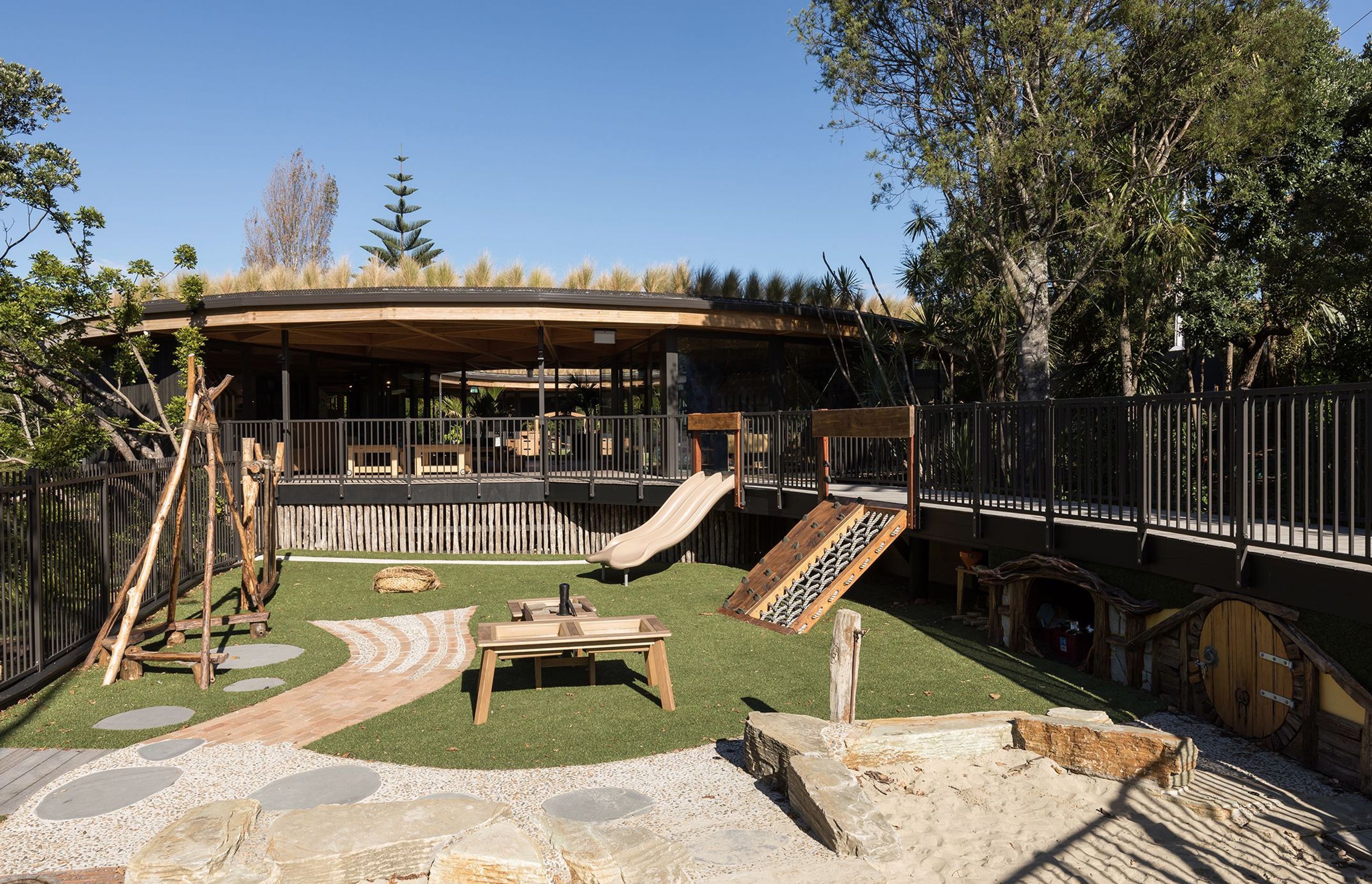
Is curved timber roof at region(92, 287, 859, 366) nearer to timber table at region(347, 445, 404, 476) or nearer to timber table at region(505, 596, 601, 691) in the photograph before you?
timber table at region(347, 445, 404, 476)

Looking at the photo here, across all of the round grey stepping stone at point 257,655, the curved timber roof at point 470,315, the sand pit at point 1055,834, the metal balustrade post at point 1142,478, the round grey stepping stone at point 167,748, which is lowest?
the sand pit at point 1055,834

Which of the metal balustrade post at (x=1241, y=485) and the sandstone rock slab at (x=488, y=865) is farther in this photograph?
the metal balustrade post at (x=1241, y=485)

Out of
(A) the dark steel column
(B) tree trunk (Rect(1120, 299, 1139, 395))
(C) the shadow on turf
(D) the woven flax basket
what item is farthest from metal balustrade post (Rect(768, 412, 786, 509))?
(A) the dark steel column

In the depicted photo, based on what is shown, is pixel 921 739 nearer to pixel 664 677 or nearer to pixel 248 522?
pixel 664 677

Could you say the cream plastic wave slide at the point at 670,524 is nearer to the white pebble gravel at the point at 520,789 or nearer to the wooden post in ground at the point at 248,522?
the wooden post in ground at the point at 248,522

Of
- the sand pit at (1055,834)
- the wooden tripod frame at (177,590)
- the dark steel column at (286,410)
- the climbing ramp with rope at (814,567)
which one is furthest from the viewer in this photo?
the dark steel column at (286,410)

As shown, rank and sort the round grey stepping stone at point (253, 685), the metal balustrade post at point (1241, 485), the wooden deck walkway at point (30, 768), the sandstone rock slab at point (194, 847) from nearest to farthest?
the sandstone rock slab at point (194, 847) → the wooden deck walkway at point (30, 768) → the metal balustrade post at point (1241, 485) → the round grey stepping stone at point (253, 685)

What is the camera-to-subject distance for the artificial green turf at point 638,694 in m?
6.42

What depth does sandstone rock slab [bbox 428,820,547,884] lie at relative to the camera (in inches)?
159

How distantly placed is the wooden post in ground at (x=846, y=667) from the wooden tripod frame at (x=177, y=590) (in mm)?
5354

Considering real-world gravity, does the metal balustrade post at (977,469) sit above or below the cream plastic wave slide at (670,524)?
above

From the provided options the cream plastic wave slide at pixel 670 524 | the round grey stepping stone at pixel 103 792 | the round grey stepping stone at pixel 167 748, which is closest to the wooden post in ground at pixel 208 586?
the round grey stepping stone at pixel 167 748

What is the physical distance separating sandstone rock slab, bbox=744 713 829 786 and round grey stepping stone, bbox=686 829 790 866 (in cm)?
58

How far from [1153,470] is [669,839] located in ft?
17.4
